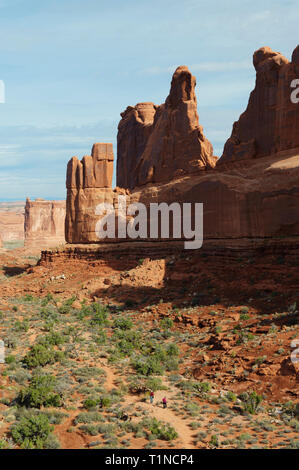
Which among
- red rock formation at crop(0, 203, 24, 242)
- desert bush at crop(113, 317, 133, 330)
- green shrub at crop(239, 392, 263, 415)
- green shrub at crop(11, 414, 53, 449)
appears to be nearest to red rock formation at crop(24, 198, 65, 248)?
red rock formation at crop(0, 203, 24, 242)

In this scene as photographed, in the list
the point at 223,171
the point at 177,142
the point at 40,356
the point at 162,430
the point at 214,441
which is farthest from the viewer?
the point at 177,142

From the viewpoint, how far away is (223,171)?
34.9 m

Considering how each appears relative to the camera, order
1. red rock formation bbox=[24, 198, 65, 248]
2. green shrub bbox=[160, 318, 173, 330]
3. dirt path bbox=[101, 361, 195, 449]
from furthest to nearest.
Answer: red rock formation bbox=[24, 198, 65, 248]
green shrub bbox=[160, 318, 173, 330]
dirt path bbox=[101, 361, 195, 449]

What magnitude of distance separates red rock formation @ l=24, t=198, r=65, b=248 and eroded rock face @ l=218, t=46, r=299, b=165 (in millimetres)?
76768

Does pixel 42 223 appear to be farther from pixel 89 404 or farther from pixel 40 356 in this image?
pixel 89 404

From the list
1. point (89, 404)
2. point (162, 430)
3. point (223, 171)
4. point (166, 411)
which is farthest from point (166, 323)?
point (223, 171)

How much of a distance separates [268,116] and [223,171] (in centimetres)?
535

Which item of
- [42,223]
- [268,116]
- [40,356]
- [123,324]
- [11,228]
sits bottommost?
[40,356]

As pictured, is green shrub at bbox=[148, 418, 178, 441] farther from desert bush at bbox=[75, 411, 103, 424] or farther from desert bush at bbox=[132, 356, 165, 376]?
desert bush at bbox=[132, 356, 165, 376]

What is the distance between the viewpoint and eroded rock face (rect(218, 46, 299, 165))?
98.6 feet

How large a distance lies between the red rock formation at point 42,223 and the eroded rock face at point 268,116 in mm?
76768

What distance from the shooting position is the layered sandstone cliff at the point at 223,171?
29312 mm

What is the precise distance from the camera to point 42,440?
1355 cm
